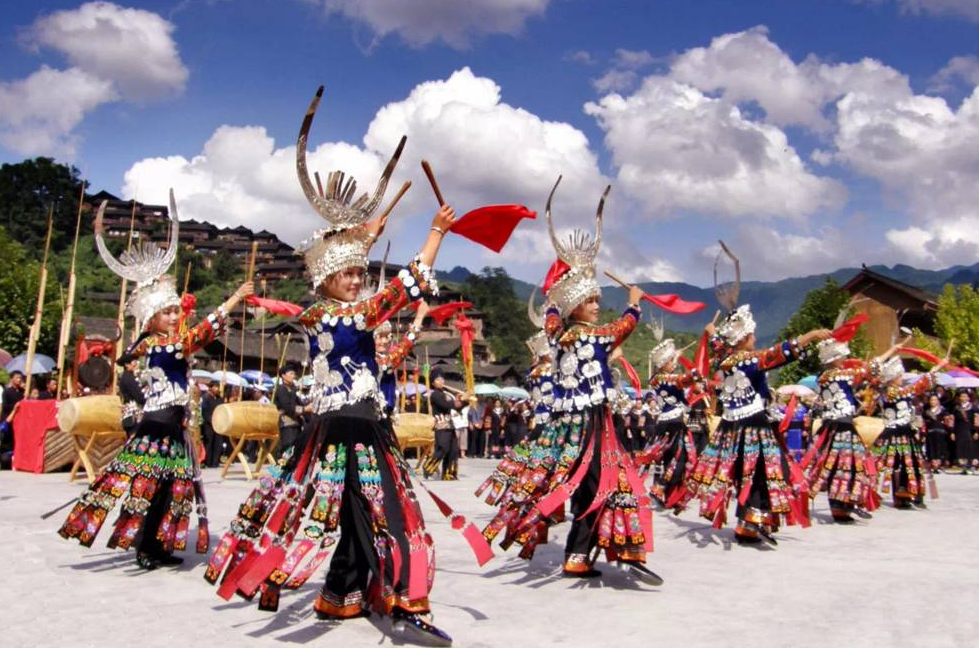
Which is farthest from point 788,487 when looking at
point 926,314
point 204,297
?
point 204,297

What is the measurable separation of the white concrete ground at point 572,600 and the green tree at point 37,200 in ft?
270

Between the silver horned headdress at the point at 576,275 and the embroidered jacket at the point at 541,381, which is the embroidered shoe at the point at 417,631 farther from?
the embroidered jacket at the point at 541,381

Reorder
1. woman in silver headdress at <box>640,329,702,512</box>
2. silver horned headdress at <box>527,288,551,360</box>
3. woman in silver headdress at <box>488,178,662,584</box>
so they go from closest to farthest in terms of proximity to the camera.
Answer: woman in silver headdress at <box>488,178,662,584</box>
silver horned headdress at <box>527,288,551,360</box>
woman in silver headdress at <box>640,329,702,512</box>

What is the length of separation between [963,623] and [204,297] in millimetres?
78852

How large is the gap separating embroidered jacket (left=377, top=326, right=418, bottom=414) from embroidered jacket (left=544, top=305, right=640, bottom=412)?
129cm

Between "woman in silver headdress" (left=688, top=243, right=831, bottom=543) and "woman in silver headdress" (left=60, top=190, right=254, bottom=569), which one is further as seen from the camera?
"woman in silver headdress" (left=688, top=243, right=831, bottom=543)

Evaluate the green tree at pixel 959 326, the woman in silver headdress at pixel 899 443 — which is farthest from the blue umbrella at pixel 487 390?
the woman in silver headdress at pixel 899 443

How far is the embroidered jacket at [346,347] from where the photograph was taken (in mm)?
4555

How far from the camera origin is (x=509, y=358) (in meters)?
69.2

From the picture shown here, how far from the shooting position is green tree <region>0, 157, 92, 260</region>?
264 feet

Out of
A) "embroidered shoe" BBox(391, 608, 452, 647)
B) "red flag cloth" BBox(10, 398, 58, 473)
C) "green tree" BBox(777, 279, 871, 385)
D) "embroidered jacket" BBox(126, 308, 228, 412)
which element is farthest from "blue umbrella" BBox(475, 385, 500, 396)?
"embroidered shoe" BBox(391, 608, 452, 647)

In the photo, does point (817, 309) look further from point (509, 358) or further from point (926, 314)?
point (509, 358)

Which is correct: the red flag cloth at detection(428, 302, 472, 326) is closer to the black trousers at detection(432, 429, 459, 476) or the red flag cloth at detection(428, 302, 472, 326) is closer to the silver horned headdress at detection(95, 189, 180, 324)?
the silver horned headdress at detection(95, 189, 180, 324)

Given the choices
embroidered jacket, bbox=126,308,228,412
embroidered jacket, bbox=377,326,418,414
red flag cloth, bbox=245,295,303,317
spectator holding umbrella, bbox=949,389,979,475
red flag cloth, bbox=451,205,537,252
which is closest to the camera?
red flag cloth, bbox=451,205,537,252
